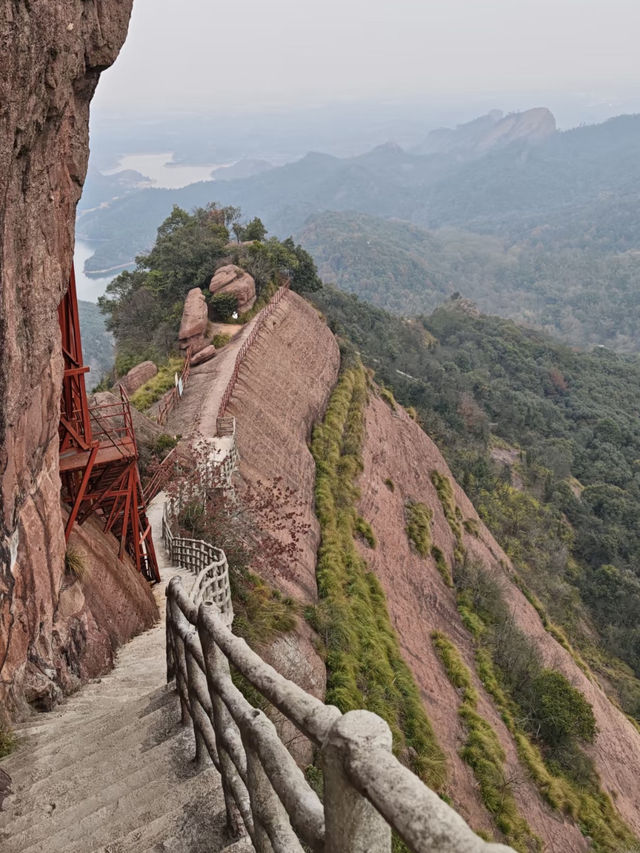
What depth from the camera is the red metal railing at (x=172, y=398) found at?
889 inches

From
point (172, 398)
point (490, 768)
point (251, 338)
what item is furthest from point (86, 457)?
point (251, 338)

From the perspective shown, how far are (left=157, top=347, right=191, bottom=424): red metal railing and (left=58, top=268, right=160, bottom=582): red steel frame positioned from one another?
32.5ft

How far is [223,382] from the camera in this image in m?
24.3

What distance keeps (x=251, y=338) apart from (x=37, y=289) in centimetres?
2128

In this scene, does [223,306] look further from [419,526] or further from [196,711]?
[196,711]

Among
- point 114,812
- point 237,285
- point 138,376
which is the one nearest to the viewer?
point 114,812

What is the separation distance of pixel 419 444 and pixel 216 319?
1260cm

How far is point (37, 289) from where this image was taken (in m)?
6.97

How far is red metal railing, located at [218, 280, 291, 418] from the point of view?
2267 centimetres

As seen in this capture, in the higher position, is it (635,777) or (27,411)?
(27,411)

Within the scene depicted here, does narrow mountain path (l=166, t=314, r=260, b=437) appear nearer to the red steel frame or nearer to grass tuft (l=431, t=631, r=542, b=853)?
the red steel frame

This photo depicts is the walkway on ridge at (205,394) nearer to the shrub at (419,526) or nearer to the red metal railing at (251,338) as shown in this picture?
the red metal railing at (251,338)

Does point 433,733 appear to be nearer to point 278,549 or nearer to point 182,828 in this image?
point 278,549

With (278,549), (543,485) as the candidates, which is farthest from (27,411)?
(543,485)
